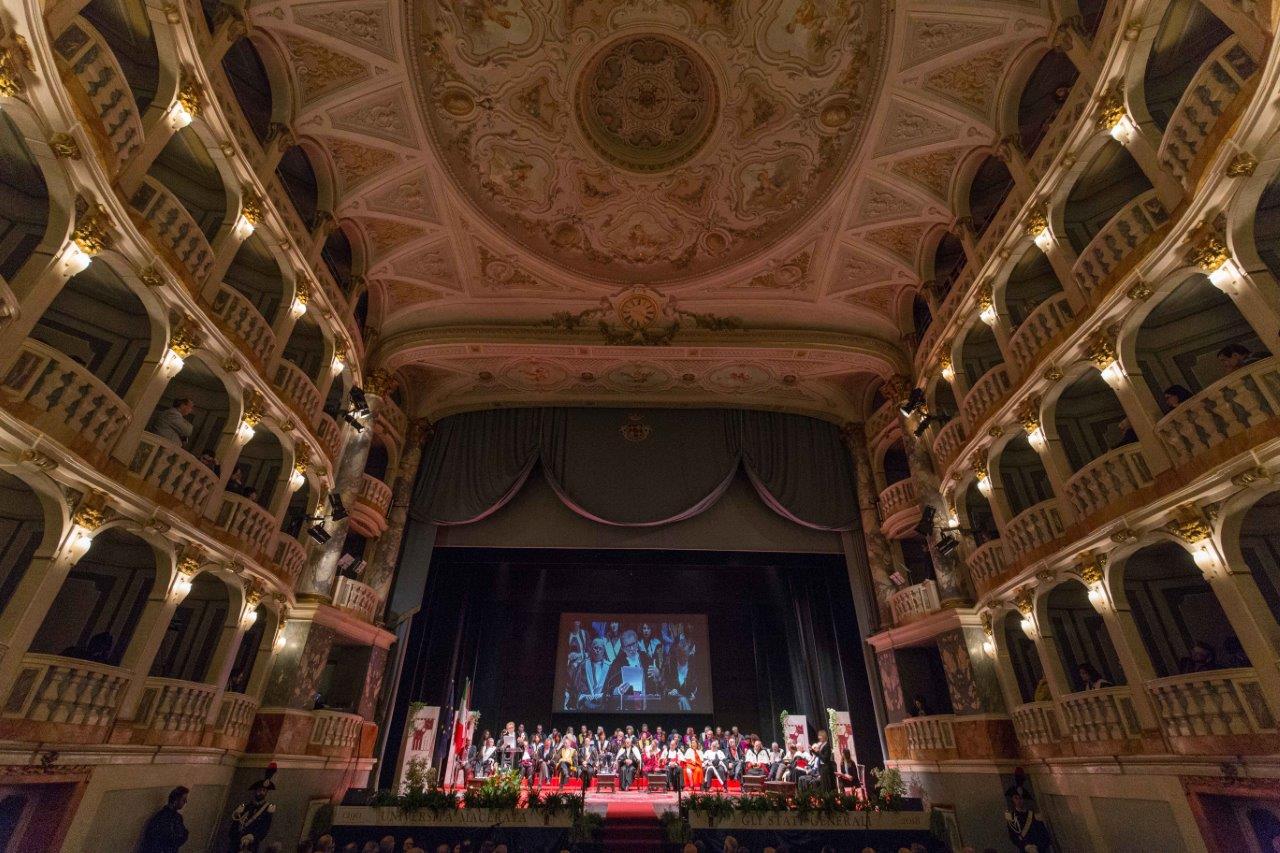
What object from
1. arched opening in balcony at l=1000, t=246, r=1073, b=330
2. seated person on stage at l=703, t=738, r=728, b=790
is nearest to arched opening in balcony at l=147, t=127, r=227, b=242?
arched opening in balcony at l=1000, t=246, r=1073, b=330

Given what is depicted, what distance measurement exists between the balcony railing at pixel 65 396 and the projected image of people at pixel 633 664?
14.7 meters

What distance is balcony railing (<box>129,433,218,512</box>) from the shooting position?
26.9ft

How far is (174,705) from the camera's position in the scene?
8.66 metres

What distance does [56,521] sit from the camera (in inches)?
272

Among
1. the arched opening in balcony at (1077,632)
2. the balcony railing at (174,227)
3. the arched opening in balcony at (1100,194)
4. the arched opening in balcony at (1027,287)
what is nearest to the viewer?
the balcony railing at (174,227)

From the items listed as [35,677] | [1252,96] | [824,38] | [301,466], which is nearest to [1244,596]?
[1252,96]

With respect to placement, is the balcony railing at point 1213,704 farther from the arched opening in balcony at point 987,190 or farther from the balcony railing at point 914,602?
the arched opening in balcony at point 987,190

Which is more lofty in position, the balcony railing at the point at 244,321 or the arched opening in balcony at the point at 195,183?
the arched opening in balcony at the point at 195,183

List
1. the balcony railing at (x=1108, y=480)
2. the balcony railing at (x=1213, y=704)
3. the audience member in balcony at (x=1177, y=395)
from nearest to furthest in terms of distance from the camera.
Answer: the balcony railing at (x=1213, y=704) < the audience member in balcony at (x=1177, y=395) < the balcony railing at (x=1108, y=480)

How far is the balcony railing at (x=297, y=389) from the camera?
38.0 feet

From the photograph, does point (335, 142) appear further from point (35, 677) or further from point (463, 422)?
point (35, 677)

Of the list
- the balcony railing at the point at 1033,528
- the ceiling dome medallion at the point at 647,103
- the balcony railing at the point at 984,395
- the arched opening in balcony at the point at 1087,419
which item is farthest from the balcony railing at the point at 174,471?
the arched opening in balcony at the point at 1087,419

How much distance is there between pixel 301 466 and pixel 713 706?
14.5 m

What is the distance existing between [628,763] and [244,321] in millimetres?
14109
